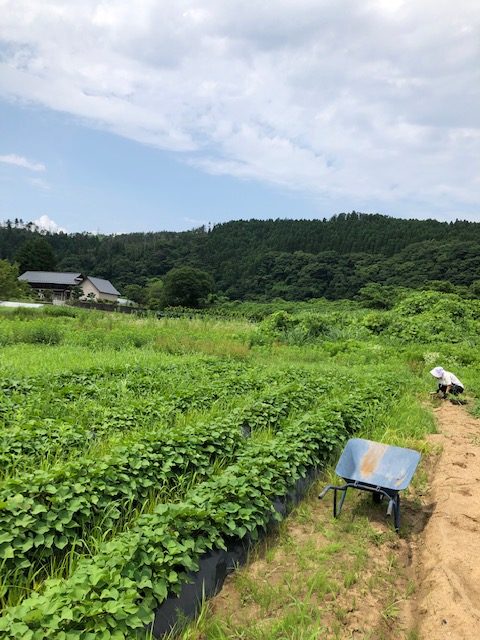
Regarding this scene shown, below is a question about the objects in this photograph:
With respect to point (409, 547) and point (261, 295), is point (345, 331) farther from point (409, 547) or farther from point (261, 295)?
point (261, 295)

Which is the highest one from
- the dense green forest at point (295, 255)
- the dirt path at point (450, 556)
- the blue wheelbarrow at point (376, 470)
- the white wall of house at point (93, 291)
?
the dense green forest at point (295, 255)

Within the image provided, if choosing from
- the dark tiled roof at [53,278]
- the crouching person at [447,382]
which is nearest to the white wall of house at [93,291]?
the dark tiled roof at [53,278]

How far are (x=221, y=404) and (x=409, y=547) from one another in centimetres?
365

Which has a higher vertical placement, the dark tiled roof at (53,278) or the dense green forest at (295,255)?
the dense green forest at (295,255)

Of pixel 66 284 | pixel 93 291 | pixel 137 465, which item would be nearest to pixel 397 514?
pixel 137 465

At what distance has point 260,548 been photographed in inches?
170

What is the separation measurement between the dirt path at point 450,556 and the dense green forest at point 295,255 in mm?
40536

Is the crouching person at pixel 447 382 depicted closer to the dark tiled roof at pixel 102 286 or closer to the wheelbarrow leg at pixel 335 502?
the wheelbarrow leg at pixel 335 502

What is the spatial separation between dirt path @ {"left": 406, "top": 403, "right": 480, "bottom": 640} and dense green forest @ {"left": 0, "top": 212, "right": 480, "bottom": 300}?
133 ft

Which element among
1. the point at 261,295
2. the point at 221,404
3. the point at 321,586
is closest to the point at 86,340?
the point at 221,404

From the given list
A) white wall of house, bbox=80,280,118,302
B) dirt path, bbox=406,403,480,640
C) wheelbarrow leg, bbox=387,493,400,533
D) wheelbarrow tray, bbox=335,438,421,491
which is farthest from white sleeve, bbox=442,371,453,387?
white wall of house, bbox=80,280,118,302

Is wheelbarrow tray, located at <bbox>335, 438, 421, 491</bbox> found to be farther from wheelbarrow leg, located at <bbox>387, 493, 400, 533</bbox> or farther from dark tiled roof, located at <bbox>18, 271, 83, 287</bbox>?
dark tiled roof, located at <bbox>18, 271, 83, 287</bbox>

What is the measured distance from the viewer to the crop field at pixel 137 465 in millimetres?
2994

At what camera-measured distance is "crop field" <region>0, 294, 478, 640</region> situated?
2.99 m
